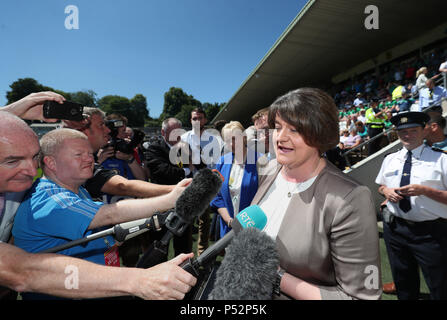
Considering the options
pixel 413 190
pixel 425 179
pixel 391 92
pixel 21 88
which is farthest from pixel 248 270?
pixel 21 88

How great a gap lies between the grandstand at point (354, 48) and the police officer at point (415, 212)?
380cm

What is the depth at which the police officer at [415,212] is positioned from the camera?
93.1 inches

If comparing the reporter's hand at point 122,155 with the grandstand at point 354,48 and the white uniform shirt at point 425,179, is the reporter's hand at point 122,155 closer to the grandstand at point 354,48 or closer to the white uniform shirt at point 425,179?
the white uniform shirt at point 425,179

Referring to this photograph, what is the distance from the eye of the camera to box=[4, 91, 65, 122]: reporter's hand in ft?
5.87

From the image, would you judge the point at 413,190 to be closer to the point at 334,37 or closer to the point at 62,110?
the point at 62,110

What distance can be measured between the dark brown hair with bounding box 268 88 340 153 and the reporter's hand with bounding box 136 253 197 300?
3.32 ft

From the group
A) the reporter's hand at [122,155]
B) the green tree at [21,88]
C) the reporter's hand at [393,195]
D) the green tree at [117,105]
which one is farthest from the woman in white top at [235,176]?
the green tree at [117,105]

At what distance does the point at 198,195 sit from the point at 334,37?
17.6 meters

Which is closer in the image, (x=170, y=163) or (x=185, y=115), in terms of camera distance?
(x=170, y=163)

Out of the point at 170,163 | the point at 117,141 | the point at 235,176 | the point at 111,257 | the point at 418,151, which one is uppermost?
the point at 117,141

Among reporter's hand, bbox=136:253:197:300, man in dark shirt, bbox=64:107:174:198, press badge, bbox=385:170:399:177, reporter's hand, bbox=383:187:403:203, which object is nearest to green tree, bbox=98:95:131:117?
man in dark shirt, bbox=64:107:174:198

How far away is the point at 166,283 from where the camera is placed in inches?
39.1
